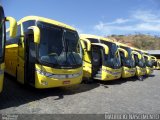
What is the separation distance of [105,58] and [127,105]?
555cm

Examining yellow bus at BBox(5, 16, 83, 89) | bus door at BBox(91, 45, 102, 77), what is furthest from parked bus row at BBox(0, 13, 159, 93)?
bus door at BBox(91, 45, 102, 77)

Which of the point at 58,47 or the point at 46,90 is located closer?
the point at 58,47

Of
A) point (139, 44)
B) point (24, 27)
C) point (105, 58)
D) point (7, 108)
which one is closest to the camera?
point (7, 108)

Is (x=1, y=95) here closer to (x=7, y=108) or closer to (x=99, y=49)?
(x=7, y=108)

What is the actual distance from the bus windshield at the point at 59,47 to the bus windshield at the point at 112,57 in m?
3.57

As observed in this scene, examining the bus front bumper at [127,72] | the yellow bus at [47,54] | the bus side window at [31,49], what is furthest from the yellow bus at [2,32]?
the bus front bumper at [127,72]

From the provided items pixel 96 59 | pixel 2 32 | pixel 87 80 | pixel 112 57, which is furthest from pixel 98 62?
pixel 2 32

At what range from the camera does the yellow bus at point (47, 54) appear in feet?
31.6

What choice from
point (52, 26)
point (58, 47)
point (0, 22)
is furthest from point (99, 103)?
point (0, 22)

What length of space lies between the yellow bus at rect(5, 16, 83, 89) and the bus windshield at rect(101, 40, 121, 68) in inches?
140

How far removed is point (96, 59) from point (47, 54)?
5500 millimetres

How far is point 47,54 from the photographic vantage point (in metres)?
9.86

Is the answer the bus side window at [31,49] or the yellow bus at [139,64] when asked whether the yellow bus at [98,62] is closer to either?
the bus side window at [31,49]

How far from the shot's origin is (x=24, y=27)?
11.2 m
